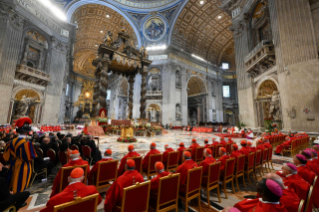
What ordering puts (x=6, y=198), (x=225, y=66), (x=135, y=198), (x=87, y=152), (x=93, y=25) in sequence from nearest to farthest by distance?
(x=135, y=198) → (x=6, y=198) → (x=87, y=152) → (x=93, y=25) → (x=225, y=66)

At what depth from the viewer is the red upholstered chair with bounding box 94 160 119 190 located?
8.21ft

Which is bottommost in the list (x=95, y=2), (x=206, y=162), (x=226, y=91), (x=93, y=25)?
(x=206, y=162)

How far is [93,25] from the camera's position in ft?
72.7

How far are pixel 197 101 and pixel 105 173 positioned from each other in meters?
26.1

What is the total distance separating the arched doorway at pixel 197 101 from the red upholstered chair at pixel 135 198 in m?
24.9

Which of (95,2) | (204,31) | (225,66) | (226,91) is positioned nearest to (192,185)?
(95,2)

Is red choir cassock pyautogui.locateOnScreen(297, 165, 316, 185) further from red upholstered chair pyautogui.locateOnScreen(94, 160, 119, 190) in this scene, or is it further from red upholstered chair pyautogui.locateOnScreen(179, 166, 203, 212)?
red upholstered chair pyautogui.locateOnScreen(94, 160, 119, 190)

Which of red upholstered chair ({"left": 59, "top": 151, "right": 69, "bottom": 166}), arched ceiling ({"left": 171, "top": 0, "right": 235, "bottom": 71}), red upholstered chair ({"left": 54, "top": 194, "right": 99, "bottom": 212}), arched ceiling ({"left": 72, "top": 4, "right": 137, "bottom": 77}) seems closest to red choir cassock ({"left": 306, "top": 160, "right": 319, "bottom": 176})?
red upholstered chair ({"left": 54, "top": 194, "right": 99, "bottom": 212})

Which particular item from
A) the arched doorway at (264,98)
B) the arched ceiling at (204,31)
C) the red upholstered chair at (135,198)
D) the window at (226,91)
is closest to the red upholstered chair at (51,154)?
the red upholstered chair at (135,198)

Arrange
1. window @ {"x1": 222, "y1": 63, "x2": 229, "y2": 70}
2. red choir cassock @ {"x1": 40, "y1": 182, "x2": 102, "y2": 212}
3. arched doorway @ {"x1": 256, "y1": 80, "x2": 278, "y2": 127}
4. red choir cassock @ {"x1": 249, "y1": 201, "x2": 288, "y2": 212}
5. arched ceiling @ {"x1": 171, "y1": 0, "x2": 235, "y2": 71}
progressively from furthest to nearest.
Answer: window @ {"x1": 222, "y1": 63, "x2": 229, "y2": 70}
arched ceiling @ {"x1": 171, "y1": 0, "x2": 235, "y2": 71}
arched doorway @ {"x1": 256, "y1": 80, "x2": 278, "y2": 127}
red choir cassock @ {"x1": 40, "y1": 182, "x2": 102, "y2": 212}
red choir cassock @ {"x1": 249, "y1": 201, "x2": 288, "y2": 212}

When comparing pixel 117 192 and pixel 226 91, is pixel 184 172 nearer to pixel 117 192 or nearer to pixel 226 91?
pixel 117 192

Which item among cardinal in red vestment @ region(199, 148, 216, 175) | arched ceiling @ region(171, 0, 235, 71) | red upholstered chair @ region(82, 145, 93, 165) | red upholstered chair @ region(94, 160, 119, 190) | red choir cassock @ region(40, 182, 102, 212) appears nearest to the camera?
red choir cassock @ region(40, 182, 102, 212)

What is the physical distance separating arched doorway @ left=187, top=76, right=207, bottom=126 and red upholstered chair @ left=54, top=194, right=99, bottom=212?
83.2 feet

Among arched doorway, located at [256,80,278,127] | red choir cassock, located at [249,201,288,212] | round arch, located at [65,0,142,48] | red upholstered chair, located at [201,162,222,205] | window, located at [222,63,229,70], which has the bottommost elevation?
red upholstered chair, located at [201,162,222,205]
